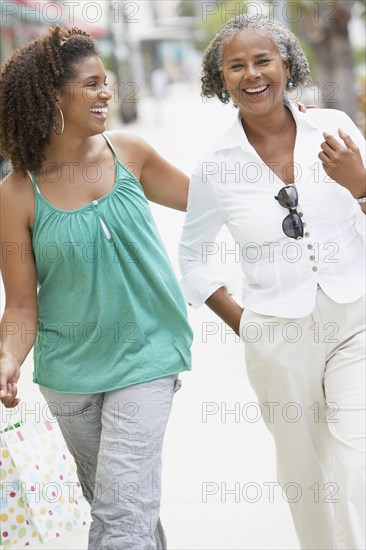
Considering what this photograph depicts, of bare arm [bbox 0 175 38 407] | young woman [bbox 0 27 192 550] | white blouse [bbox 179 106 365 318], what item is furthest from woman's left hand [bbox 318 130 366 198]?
bare arm [bbox 0 175 38 407]

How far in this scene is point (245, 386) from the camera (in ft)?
20.8

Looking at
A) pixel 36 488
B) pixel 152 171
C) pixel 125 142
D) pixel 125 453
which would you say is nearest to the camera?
pixel 125 453

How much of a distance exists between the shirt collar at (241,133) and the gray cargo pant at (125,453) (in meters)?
0.76

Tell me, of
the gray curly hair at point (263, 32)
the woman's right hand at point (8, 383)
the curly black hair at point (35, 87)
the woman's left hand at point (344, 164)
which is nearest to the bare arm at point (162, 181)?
the gray curly hair at point (263, 32)

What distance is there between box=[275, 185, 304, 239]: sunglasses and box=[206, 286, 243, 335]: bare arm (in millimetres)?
458

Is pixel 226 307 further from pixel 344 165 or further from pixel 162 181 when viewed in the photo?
pixel 344 165

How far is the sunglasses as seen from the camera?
3.27m

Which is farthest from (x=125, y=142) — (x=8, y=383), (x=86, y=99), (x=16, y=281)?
(x=8, y=383)

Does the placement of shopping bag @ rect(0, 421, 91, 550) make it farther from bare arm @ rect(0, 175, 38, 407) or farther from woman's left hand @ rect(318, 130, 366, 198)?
woman's left hand @ rect(318, 130, 366, 198)

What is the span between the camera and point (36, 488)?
133 inches

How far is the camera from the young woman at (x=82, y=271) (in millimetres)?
3227

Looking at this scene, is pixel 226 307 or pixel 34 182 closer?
pixel 34 182

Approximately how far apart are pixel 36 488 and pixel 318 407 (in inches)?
36.7

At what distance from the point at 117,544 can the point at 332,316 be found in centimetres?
95
